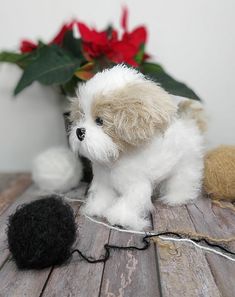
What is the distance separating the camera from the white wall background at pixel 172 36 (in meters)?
1.15

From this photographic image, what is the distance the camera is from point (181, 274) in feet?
1.84

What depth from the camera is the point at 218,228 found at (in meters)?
0.75

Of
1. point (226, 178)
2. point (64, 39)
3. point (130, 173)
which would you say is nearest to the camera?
point (130, 173)

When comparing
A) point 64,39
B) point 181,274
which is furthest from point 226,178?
point 64,39

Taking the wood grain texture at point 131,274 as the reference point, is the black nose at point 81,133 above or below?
above

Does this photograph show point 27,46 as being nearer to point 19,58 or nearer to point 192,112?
point 19,58

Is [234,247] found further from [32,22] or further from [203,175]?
[32,22]

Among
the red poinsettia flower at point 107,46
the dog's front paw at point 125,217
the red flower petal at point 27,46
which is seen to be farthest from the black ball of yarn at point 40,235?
the red flower petal at point 27,46

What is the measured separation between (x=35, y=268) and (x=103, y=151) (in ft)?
0.91

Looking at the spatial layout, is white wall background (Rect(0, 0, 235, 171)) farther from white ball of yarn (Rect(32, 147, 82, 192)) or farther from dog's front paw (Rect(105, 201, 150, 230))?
dog's front paw (Rect(105, 201, 150, 230))

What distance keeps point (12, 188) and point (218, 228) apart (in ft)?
2.17

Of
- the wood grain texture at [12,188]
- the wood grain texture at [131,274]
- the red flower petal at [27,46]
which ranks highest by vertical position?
the red flower petal at [27,46]

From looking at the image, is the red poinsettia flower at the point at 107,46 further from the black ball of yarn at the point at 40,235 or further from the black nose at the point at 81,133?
the black ball of yarn at the point at 40,235

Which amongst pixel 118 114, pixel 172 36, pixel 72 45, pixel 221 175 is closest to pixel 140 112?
pixel 118 114
